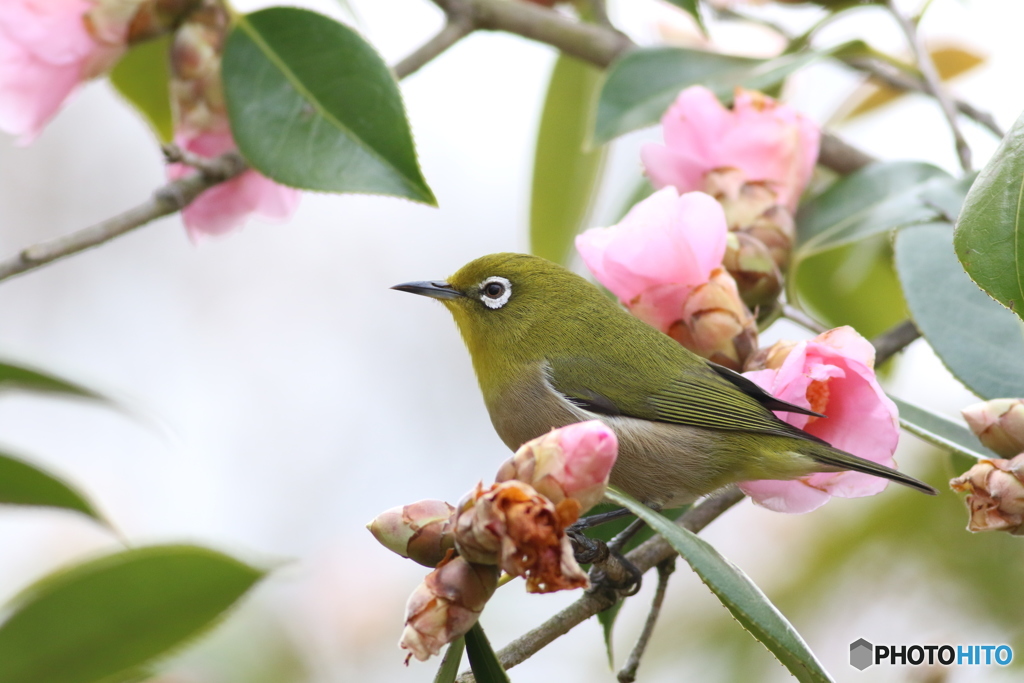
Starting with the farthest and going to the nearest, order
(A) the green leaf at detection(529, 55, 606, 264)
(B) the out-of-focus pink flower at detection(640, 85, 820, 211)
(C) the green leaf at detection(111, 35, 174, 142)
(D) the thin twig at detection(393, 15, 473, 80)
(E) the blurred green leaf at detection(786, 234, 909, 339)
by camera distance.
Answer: (A) the green leaf at detection(529, 55, 606, 264) → (E) the blurred green leaf at detection(786, 234, 909, 339) → (C) the green leaf at detection(111, 35, 174, 142) → (D) the thin twig at detection(393, 15, 473, 80) → (B) the out-of-focus pink flower at detection(640, 85, 820, 211)

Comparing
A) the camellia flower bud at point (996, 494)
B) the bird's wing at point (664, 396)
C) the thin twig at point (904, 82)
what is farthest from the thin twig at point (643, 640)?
the thin twig at point (904, 82)

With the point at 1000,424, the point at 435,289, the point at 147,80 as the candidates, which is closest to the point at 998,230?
the point at 1000,424

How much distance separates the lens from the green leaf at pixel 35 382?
199 centimetres

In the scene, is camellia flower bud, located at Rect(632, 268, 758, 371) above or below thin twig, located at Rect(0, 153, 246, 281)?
below

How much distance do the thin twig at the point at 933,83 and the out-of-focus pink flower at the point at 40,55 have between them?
197 centimetres

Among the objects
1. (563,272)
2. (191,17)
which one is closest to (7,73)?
(191,17)

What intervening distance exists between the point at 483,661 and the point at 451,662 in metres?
0.05

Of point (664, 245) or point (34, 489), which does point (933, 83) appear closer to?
point (664, 245)

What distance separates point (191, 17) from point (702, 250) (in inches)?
52.6

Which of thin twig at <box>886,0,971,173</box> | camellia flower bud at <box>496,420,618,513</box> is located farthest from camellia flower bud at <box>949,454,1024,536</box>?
thin twig at <box>886,0,971,173</box>

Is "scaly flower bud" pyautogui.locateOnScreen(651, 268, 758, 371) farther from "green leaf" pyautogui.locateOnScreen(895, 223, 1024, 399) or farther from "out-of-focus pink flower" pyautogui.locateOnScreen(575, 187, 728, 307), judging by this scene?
"green leaf" pyautogui.locateOnScreen(895, 223, 1024, 399)

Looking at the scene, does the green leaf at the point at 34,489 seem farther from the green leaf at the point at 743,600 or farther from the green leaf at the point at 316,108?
the green leaf at the point at 743,600

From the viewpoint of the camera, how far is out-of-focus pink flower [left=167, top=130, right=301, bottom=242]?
8.03ft

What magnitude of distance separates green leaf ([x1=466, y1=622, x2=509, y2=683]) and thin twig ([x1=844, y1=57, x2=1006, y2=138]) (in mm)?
2121
